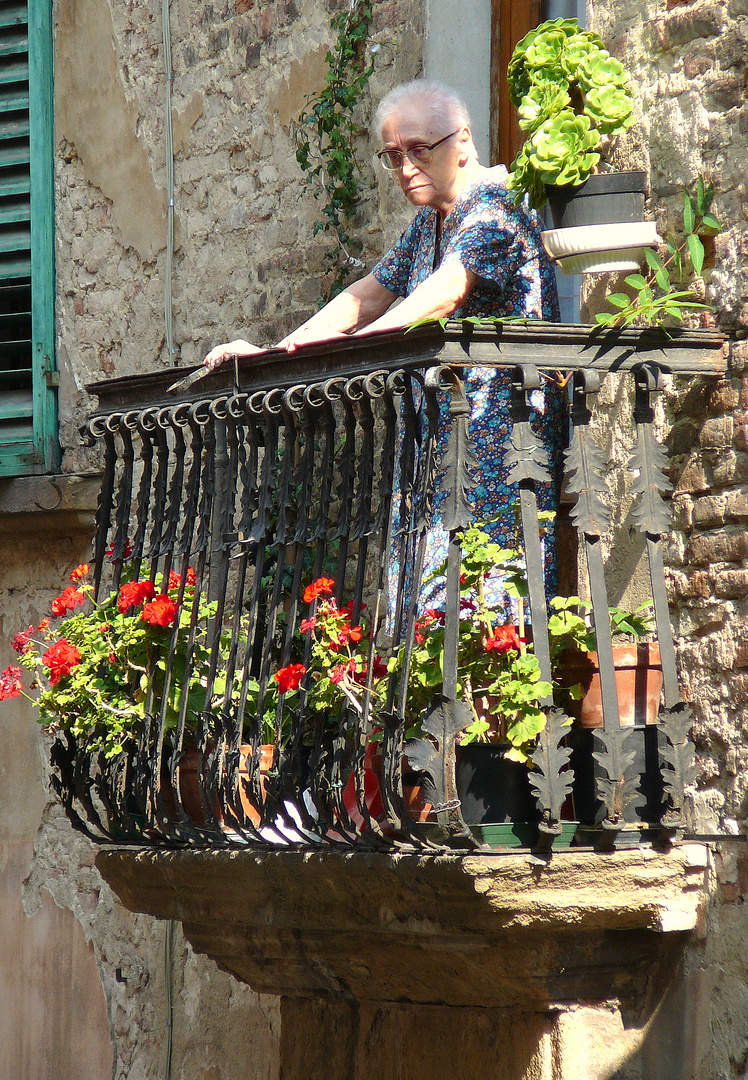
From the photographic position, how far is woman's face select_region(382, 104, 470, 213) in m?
3.56

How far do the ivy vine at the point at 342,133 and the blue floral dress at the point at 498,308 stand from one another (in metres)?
1.33

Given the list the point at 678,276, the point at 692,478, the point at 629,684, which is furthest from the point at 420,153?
the point at 629,684

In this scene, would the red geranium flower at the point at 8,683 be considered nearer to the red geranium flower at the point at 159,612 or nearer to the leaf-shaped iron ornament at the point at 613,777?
the red geranium flower at the point at 159,612

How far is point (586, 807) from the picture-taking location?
10.2 feet

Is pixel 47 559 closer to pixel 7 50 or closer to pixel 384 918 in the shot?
pixel 7 50

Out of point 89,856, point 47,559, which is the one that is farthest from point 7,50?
point 89,856

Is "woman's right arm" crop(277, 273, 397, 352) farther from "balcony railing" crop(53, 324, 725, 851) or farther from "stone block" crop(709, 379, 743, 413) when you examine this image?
"stone block" crop(709, 379, 743, 413)

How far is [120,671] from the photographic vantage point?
3814mm

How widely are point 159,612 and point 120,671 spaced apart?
255 mm

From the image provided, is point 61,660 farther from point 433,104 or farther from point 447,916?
point 433,104

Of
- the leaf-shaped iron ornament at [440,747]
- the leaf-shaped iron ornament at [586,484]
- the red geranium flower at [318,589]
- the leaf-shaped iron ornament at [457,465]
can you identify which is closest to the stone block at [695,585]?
the leaf-shaped iron ornament at [586,484]

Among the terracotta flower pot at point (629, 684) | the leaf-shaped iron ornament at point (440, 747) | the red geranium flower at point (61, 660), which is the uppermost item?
the red geranium flower at point (61, 660)

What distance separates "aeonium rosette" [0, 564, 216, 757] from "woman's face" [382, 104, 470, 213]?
1.12m

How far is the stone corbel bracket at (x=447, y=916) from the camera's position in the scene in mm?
3002
